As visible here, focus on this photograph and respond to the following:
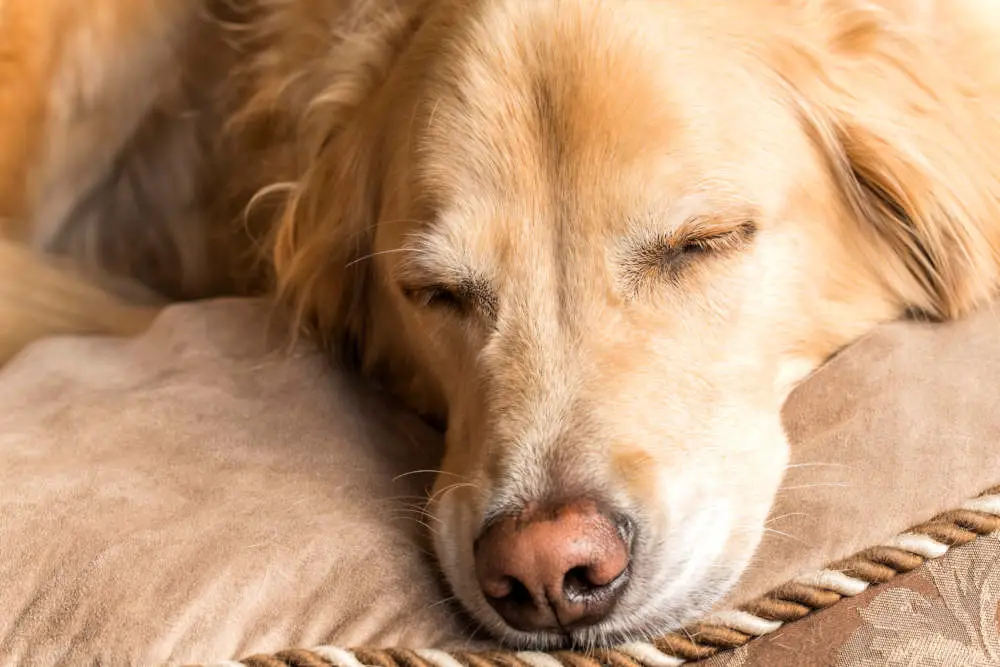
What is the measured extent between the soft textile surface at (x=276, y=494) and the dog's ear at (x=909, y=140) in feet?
0.47

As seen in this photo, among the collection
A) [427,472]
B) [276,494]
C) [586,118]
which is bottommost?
[427,472]

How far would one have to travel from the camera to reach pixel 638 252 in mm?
1687

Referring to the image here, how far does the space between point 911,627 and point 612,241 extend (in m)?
0.71

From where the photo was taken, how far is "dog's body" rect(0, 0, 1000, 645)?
153cm

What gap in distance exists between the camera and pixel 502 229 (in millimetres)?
1727

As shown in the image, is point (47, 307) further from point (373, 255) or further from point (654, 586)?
point (654, 586)

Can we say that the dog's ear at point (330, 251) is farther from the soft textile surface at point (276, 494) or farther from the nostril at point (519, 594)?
the nostril at point (519, 594)

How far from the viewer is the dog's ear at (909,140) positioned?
1.92 m

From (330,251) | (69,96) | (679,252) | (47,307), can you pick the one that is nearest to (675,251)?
(679,252)

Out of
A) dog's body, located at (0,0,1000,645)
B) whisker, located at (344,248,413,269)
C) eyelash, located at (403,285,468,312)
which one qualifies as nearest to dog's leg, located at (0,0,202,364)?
dog's body, located at (0,0,1000,645)

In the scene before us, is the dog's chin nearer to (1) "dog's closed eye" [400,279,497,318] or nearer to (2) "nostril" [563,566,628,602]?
(2) "nostril" [563,566,628,602]

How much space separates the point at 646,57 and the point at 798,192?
0.37 metres

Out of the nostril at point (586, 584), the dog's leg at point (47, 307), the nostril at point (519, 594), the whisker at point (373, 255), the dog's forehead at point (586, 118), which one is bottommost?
the dog's leg at point (47, 307)

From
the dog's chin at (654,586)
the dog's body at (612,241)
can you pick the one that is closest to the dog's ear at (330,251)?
the dog's body at (612,241)
